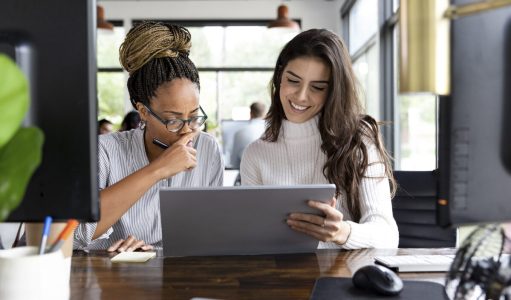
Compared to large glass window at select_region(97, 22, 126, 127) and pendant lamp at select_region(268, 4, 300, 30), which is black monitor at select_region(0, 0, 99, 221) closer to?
pendant lamp at select_region(268, 4, 300, 30)

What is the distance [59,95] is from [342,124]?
1.18m

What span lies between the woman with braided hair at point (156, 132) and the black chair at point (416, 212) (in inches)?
27.6

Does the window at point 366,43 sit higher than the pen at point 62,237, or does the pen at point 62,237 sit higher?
the window at point 366,43

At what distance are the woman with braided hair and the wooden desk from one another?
1.07 ft

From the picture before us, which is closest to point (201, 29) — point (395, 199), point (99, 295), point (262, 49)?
point (262, 49)

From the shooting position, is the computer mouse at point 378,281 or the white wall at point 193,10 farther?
the white wall at point 193,10

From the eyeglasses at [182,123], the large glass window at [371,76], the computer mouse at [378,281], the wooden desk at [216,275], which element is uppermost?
the large glass window at [371,76]

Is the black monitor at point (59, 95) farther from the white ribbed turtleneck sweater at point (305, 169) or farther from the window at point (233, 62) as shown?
the window at point (233, 62)

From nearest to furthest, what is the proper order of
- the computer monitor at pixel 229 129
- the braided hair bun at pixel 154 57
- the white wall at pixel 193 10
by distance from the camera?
the braided hair bun at pixel 154 57, the computer monitor at pixel 229 129, the white wall at pixel 193 10

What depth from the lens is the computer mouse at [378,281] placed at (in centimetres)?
97

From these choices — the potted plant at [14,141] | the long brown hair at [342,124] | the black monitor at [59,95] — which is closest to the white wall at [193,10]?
the long brown hair at [342,124]

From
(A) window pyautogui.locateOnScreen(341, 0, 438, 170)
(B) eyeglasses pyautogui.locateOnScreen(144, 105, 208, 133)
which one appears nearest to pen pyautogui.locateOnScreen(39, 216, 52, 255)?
(B) eyeglasses pyautogui.locateOnScreen(144, 105, 208, 133)

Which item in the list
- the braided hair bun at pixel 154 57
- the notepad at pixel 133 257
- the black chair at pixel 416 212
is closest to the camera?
the notepad at pixel 133 257

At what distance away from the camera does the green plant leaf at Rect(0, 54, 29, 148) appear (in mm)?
495
